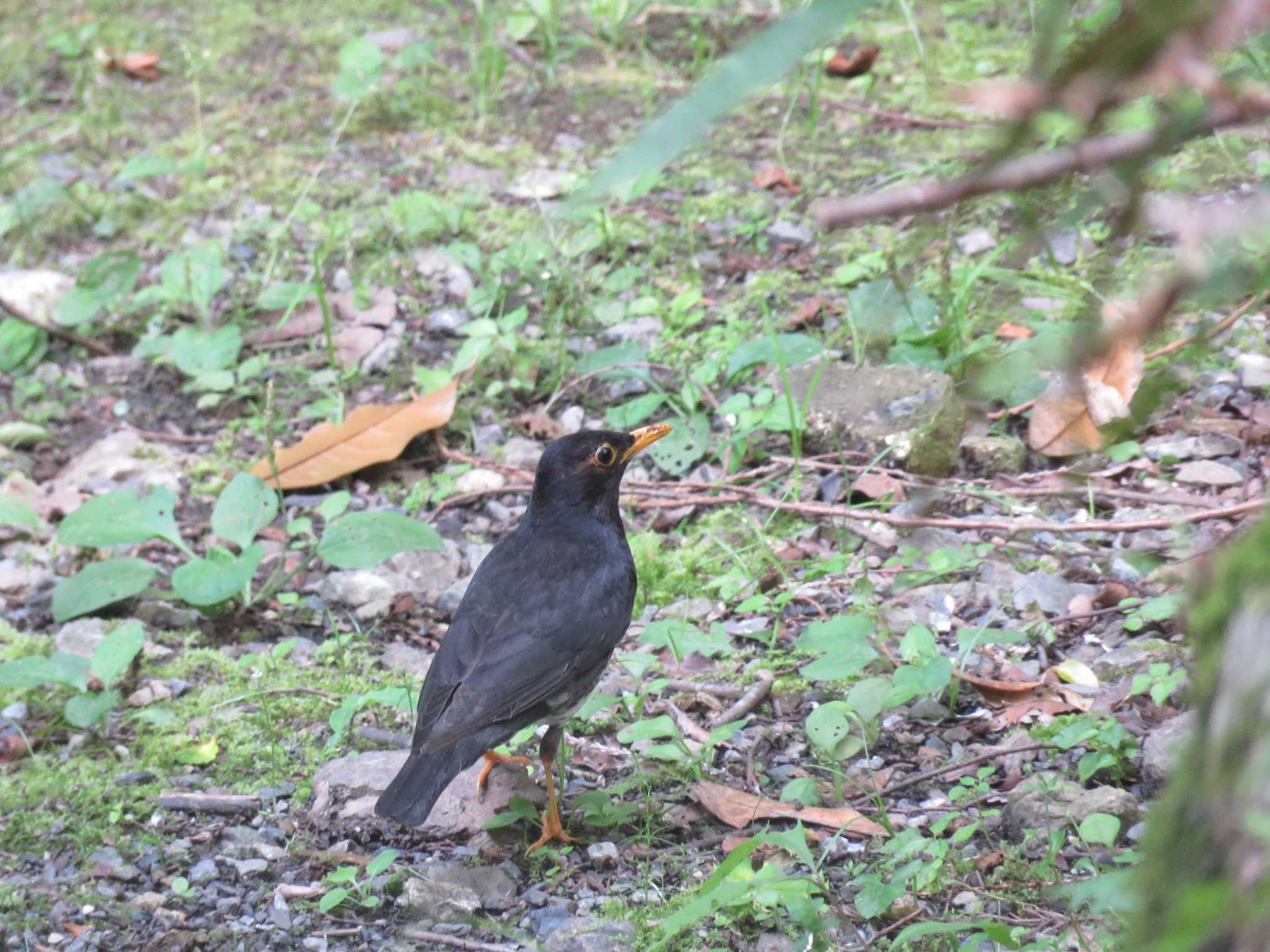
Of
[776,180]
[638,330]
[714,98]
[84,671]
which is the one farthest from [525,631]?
[776,180]

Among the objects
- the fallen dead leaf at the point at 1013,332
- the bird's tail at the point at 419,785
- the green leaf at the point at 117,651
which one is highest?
the bird's tail at the point at 419,785

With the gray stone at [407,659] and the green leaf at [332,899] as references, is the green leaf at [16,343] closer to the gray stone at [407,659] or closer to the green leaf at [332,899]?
the gray stone at [407,659]

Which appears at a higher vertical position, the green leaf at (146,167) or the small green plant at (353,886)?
the green leaf at (146,167)

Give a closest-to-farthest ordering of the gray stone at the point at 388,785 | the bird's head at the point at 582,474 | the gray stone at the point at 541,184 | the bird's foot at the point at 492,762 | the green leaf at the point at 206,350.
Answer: the gray stone at the point at 388,785 → the bird's foot at the point at 492,762 → the bird's head at the point at 582,474 → the green leaf at the point at 206,350 → the gray stone at the point at 541,184

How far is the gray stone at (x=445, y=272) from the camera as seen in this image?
6.75 metres

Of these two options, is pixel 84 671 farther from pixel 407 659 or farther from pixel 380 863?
pixel 380 863

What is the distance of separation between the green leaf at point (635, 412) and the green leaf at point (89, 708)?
226 centimetres

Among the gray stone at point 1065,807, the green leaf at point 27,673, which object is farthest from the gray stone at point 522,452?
the gray stone at point 1065,807

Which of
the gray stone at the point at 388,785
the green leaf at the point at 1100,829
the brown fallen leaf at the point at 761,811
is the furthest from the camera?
the gray stone at the point at 388,785

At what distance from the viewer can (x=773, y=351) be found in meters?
5.55

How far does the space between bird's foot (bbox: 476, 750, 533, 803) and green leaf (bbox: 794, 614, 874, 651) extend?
1.02m

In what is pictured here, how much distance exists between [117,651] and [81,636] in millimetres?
687

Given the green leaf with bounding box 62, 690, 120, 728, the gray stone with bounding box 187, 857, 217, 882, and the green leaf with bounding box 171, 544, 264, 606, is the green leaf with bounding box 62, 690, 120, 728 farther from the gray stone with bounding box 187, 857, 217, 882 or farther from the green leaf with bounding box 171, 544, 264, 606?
the gray stone with bounding box 187, 857, 217, 882

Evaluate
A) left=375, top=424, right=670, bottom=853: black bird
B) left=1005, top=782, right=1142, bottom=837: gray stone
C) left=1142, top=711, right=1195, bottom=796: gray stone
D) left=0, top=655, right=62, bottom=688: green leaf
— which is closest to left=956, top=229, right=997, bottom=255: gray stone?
left=375, top=424, right=670, bottom=853: black bird
